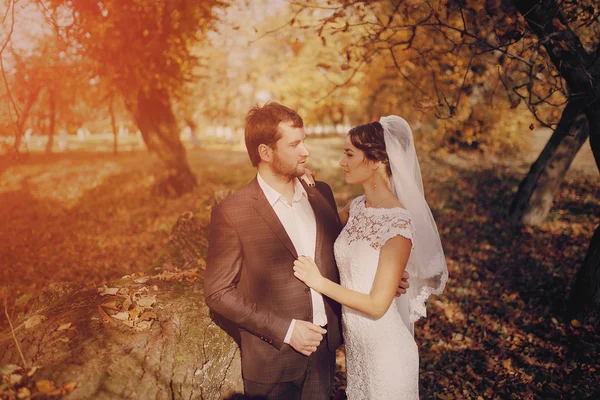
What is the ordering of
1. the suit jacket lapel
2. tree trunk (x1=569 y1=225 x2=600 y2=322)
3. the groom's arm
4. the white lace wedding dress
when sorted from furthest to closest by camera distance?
tree trunk (x1=569 y1=225 x2=600 y2=322) → the white lace wedding dress → the suit jacket lapel → the groom's arm

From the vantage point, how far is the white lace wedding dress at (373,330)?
111 inches

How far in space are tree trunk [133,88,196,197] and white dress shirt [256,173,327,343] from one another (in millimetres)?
9432

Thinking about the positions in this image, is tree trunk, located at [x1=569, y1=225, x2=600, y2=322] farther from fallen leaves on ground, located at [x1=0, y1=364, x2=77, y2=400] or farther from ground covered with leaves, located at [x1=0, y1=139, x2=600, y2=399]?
fallen leaves on ground, located at [x1=0, y1=364, x2=77, y2=400]

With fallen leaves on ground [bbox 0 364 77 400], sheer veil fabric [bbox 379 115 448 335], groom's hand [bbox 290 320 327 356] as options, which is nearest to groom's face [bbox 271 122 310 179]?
sheer veil fabric [bbox 379 115 448 335]

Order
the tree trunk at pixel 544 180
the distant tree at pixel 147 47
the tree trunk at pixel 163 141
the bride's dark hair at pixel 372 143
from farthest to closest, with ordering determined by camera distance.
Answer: the tree trunk at pixel 163 141 < the tree trunk at pixel 544 180 < the distant tree at pixel 147 47 < the bride's dark hair at pixel 372 143

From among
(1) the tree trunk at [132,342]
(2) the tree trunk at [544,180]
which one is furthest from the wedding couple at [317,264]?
(2) the tree trunk at [544,180]

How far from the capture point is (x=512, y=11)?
454cm

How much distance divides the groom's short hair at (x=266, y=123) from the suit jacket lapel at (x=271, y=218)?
41 centimetres

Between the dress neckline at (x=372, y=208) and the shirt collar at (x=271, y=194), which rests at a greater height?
the shirt collar at (x=271, y=194)

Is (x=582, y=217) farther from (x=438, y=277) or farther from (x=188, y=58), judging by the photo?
(x=188, y=58)

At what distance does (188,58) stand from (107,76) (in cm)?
230

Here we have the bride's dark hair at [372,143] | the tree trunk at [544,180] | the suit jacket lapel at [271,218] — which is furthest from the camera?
the tree trunk at [544,180]

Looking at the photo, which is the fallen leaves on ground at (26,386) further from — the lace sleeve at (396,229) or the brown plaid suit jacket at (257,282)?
the lace sleeve at (396,229)

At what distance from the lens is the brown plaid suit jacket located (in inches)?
102
